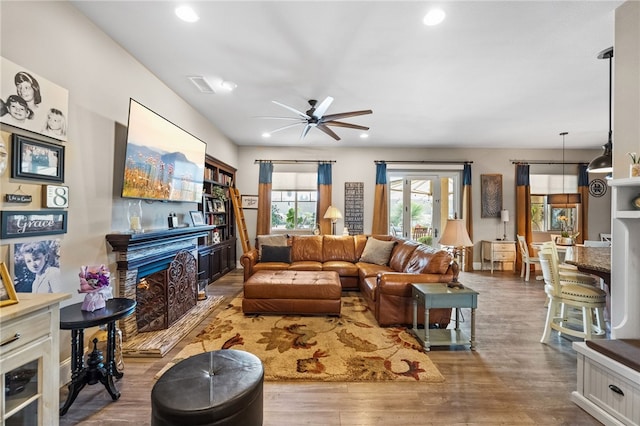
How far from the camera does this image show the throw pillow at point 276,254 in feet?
16.2

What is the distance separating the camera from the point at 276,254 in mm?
4973

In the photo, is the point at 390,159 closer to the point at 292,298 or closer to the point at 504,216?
the point at 504,216

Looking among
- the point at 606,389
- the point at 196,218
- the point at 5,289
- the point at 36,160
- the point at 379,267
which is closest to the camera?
the point at 5,289

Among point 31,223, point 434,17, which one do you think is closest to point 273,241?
point 31,223

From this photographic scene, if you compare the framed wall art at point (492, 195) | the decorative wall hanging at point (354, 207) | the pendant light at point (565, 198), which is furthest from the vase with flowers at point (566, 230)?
the decorative wall hanging at point (354, 207)

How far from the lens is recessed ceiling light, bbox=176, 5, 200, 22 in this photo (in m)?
2.18

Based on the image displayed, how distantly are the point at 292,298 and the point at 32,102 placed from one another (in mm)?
2961

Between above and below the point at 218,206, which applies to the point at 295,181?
above

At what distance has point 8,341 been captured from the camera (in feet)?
4.23

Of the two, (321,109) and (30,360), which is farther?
(321,109)

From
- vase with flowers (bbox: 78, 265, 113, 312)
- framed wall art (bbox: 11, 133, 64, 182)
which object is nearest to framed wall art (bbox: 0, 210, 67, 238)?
framed wall art (bbox: 11, 133, 64, 182)

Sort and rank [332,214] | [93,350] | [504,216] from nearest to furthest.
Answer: [93,350], [332,214], [504,216]

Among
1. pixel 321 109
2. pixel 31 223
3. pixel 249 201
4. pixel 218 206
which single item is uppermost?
pixel 321 109

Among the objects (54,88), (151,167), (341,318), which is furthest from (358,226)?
(54,88)
